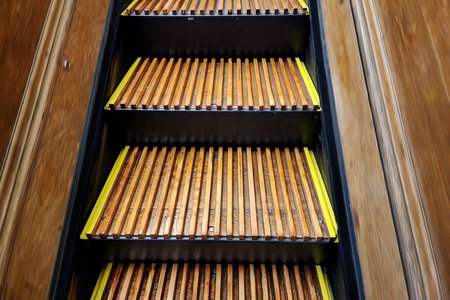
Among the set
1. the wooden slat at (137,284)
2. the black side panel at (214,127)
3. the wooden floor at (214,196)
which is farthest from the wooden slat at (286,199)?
the wooden slat at (137,284)

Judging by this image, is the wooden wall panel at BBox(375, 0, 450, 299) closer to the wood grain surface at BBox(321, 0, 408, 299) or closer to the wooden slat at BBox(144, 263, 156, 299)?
the wood grain surface at BBox(321, 0, 408, 299)

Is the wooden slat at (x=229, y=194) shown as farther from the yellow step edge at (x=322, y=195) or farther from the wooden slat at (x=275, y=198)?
the yellow step edge at (x=322, y=195)

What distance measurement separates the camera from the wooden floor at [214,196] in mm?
1254

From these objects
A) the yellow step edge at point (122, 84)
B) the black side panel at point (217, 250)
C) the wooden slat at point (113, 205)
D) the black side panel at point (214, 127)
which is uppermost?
the yellow step edge at point (122, 84)

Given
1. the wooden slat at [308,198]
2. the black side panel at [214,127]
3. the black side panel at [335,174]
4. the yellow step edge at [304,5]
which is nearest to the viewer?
the black side panel at [335,174]

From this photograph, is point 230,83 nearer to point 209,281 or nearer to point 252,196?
point 252,196

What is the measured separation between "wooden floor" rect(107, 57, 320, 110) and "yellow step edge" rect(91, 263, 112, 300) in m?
0.61

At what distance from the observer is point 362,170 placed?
114 centimetres

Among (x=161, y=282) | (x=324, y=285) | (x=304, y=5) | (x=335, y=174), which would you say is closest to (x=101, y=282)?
(x=161, y=282)

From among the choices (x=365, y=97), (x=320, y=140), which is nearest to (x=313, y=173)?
(x=320, y=140)

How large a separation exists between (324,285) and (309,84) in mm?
817

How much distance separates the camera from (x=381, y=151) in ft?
3.25

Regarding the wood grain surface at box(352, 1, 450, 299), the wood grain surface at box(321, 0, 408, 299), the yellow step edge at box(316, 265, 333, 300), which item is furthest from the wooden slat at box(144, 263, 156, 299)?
the wood grain surface at box(352, 1, 450, 299)

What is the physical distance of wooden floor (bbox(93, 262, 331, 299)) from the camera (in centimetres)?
127
